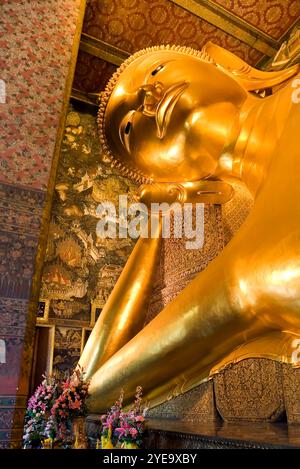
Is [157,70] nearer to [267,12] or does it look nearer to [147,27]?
[147,27]

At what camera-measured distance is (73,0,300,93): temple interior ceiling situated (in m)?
3.83

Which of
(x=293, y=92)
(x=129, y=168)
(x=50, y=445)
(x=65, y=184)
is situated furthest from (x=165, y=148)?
(x=65, y=184)

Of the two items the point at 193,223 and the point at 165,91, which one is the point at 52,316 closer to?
the point at 193,223

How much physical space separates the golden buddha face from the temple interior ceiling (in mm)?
1835

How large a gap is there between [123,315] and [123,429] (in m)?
0.95

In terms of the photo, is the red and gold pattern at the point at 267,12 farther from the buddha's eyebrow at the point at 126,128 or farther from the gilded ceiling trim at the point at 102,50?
the buddha's eyebrow at the point at 126,128

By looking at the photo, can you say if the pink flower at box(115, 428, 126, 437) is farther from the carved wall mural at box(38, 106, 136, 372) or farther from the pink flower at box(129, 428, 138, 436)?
the carved wall mural at box(38, 106, 136, 372)

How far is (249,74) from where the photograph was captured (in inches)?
93.1

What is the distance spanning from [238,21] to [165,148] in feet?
8.26

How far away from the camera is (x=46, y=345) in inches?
163

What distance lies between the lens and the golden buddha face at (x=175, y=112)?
6.84 ft

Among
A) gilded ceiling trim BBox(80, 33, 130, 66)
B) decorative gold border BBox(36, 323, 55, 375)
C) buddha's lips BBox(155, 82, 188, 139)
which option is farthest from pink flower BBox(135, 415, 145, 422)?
gilded ceiling trim BBox(80, 33, 130, 66)

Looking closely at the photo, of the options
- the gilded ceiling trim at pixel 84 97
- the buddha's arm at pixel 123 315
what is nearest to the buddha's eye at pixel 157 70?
the buddha's arm at pixel 123 315

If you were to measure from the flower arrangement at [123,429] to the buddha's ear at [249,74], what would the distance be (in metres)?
1.80
